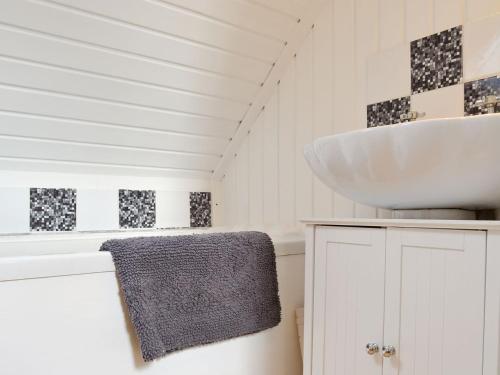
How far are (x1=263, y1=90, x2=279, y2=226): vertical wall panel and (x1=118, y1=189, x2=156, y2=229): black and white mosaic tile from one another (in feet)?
1.73

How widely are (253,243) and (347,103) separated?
681 mm

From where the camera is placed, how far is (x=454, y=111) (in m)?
1.29

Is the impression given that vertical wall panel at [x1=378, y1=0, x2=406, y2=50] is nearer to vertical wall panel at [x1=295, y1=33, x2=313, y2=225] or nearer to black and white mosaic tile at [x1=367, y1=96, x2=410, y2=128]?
black and white mosaic tile at [x1=367, y1=96, x2=410, y2=128]

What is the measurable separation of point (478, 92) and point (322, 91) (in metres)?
0.63

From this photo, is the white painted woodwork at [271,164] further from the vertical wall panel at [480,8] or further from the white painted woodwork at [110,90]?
the vertical wall panel at [480,8]

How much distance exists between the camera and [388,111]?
1477 mm

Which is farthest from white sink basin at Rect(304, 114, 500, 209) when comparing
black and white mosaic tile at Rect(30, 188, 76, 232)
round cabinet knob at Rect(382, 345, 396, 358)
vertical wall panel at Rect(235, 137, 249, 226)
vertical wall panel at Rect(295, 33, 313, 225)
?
black and white mosaic tile at Rect(30, 188, 76, 232)

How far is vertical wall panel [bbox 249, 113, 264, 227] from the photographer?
201 centimetres

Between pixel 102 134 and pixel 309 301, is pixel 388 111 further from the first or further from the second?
pixel 102 134

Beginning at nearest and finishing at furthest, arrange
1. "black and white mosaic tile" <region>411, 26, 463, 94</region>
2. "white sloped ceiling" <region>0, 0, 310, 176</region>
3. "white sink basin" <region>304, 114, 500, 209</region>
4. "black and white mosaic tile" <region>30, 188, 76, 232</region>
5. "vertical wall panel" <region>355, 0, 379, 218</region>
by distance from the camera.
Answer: "white sink basin" <region>304, 114, 500, 209</region>
"black and white mosaic tile" <region>411, 26, 463, 94</region>
"white sloped ceiling" <region>0, 0, 310, 176</region>
"vertical wall panel" <region>355, 0, 379, 218</region>
"black and white mosaic tile" <region>30, 188, 76, 232</region>

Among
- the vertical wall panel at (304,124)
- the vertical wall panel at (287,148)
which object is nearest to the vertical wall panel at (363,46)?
the vertical wall panel at (304,124)

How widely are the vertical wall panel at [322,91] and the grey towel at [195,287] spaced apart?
1.43 feet

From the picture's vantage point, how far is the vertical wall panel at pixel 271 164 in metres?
1.94

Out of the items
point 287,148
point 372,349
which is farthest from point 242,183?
point 372,349
